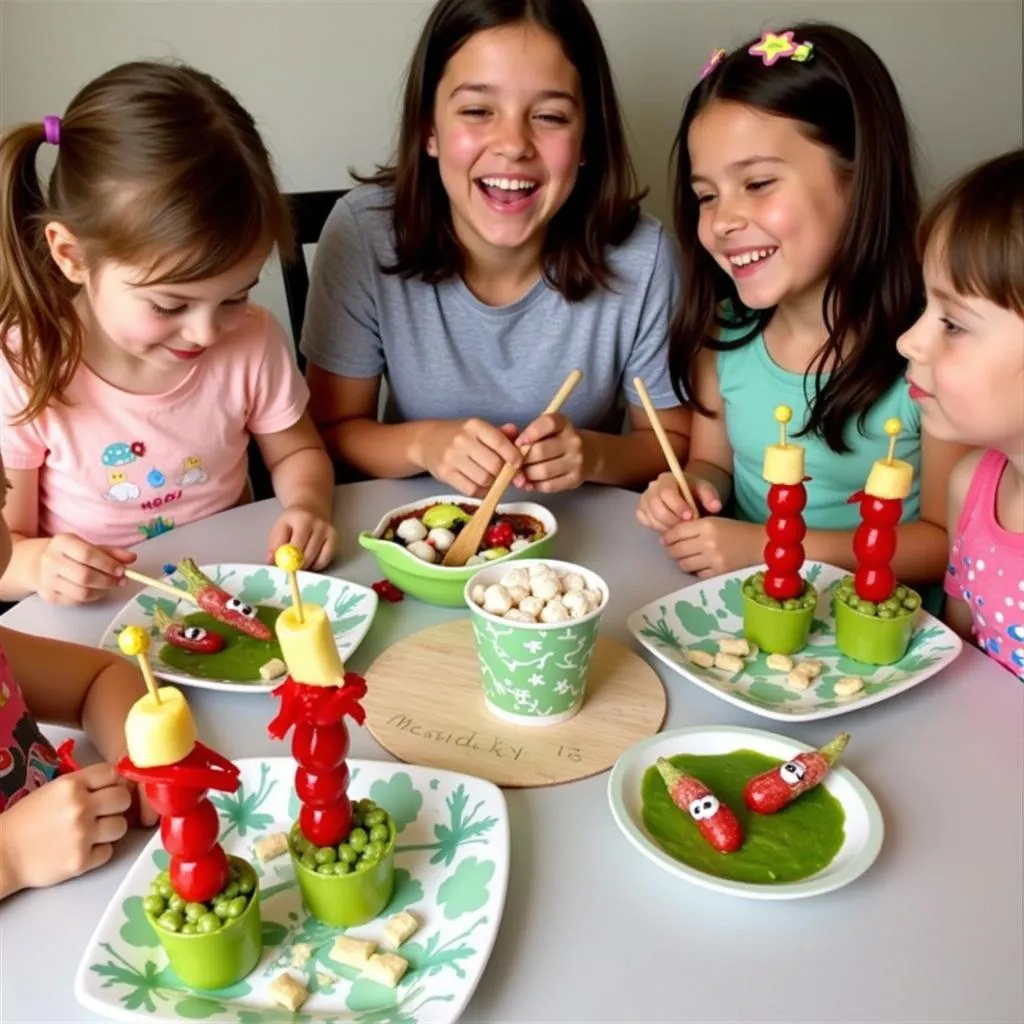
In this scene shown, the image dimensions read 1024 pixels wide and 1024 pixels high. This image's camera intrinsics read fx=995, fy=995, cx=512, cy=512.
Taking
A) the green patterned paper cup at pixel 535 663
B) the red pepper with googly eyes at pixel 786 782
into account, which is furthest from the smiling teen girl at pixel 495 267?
the red pepper with googly eyes at pixel 786 782

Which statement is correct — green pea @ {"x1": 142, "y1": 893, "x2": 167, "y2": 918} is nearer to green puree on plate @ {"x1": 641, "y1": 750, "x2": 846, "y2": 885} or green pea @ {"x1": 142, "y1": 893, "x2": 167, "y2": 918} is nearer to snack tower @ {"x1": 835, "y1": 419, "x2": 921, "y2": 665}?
green puree on plate @ {"x1": 641, "y1": 750, "x2": 846, "y2": 885}

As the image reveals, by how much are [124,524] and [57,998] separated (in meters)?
0.74

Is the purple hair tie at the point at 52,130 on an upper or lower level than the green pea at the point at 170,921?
upper

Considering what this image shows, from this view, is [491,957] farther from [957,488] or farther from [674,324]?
[674,324]

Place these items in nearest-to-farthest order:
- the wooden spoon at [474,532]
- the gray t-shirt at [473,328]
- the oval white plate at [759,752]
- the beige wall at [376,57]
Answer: the oval white plate at [759,752]
the wooden spoon at [474,532]
the gray t-shirt at [473,328]
the beige wall at [376,57]

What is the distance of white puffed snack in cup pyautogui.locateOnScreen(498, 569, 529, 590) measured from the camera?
817 millimetres

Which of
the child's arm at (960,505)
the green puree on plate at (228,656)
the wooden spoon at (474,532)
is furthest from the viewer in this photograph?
the child's arm at (960,505)

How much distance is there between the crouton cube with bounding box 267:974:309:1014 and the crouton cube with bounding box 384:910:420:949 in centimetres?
6

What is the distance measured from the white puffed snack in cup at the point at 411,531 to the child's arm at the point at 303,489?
10cm

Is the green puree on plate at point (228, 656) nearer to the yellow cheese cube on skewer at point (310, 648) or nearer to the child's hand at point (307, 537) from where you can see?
the child's hand at point (307, 537)

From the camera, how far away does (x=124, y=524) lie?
1.23 m

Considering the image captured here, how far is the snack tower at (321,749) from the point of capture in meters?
0.57

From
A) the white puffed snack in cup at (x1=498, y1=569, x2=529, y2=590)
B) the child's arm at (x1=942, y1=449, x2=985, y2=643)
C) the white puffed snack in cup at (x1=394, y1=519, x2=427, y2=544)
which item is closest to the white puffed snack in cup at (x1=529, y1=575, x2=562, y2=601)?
the white puffed snack in cup at (x1=498, y1=569, x2=529, y2=590)

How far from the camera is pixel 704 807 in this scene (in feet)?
2.28
